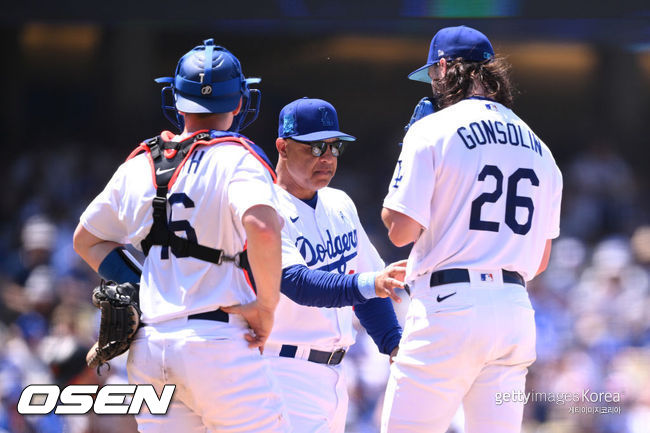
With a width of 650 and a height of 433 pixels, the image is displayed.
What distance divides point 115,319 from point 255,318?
41 centimetres

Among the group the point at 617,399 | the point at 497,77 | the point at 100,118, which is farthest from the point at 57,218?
the point at 497,77

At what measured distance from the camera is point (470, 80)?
3.03 meters

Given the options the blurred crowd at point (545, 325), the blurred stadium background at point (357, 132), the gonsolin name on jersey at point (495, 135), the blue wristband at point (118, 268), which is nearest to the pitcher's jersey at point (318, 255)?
the blue wristband at point (118, 268)

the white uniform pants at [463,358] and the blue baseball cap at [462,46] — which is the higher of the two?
the blue baseball cap at [462,46]

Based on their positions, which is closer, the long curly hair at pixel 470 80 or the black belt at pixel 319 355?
the long curly hair at pixel 470 80

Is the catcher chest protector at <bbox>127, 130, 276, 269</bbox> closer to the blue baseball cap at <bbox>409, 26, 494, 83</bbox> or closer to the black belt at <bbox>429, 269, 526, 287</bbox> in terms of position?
the black belt at <bbox>429, 269, 526, 287</bbox>

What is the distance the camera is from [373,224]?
9.79 m

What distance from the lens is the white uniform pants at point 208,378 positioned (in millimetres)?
2570

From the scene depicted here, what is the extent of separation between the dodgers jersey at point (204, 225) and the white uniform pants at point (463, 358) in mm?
540

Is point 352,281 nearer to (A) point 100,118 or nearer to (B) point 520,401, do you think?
(B) point 520,401

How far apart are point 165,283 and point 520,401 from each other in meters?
1.14

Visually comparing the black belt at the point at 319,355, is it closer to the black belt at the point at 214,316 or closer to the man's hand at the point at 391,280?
the man's hand at the point at 391,280

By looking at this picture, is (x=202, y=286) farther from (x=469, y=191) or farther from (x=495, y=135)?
(x=495, y=135)

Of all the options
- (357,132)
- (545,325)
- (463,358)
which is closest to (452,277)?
(463,358)
